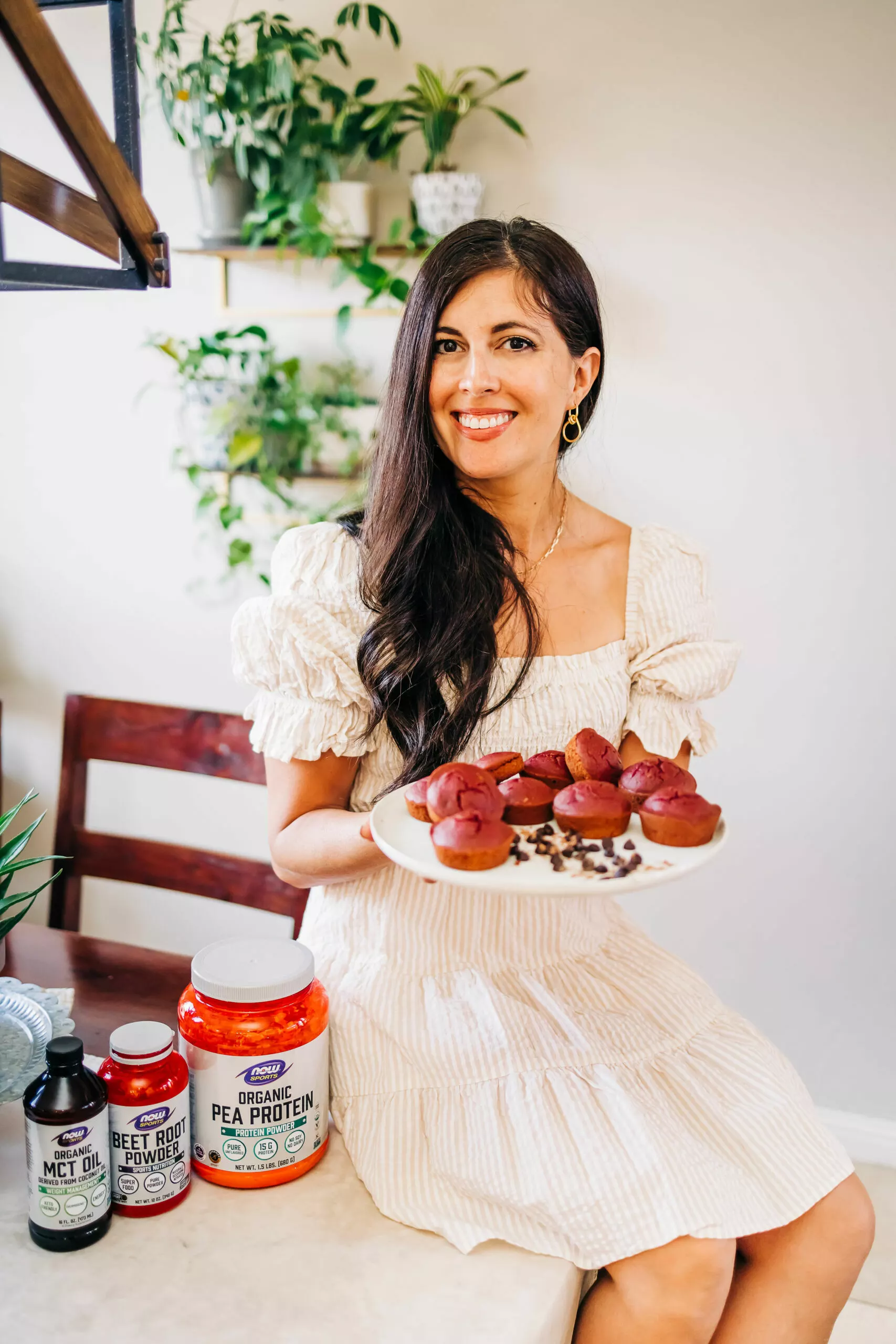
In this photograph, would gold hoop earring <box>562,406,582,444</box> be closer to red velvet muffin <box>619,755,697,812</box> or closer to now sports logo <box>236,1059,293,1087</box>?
red velvet muffin <box>619,755,697,812</box>

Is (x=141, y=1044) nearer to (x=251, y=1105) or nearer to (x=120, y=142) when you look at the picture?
(x=251, y=1105)

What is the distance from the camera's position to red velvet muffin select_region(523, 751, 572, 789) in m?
1.10

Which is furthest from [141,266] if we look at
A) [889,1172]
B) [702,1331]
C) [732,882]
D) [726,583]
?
[889,1172]

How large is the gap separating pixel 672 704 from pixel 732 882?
1.03m

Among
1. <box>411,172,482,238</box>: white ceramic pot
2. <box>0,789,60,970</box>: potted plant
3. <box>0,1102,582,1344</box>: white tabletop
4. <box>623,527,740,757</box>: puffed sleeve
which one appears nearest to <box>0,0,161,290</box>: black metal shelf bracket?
<box>0,789,60,970</box>: potted plant

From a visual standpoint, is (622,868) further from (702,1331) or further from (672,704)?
(672,704)

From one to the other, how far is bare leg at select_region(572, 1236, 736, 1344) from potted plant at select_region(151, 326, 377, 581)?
173 cm

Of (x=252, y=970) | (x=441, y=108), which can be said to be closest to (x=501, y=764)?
(x=252, y=970)

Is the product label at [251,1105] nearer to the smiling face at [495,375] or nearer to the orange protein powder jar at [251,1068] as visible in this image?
the orange protein powder jar at [251,1068]

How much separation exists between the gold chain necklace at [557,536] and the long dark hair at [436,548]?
59mm

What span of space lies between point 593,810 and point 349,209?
5.38ft

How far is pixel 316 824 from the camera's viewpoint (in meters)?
1.25

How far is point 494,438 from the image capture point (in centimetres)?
133

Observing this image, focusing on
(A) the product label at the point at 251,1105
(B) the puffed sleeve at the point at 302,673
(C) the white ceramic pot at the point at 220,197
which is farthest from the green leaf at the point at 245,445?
(A) the product label at the point at 251,1105
